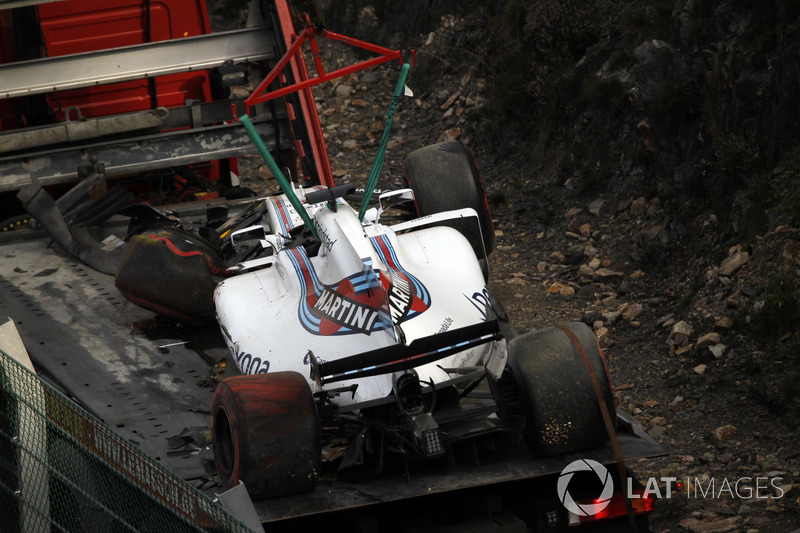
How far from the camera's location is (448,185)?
20.5 feet

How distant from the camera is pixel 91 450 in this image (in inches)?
149

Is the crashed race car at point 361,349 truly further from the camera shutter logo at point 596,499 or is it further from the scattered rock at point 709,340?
the scattered rock at point 709,340


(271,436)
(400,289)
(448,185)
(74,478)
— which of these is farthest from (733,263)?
(74,478)

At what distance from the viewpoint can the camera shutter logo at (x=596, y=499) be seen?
4.14 metres

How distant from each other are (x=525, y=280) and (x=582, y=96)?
8.25ft

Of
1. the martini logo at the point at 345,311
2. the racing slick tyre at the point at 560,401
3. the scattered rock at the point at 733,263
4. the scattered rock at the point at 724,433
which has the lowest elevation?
the scattered rock at the point at 724,433

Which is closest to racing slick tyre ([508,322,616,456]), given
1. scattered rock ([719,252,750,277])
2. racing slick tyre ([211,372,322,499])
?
racing slick tyre ([211,372,322,499])

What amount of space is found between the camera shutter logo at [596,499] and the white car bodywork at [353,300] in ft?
1.63

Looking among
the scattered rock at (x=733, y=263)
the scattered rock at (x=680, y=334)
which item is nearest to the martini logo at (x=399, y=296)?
the scattered rock at (x=680, y=334)

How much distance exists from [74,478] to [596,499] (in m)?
2.03

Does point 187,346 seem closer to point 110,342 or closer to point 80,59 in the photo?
point 110,342

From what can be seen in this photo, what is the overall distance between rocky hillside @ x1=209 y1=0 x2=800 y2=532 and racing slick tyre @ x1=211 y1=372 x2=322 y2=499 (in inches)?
85.6

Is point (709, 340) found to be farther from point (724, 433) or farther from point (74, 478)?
point (74, 478)

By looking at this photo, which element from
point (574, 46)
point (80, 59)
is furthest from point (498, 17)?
point (80, 59)
